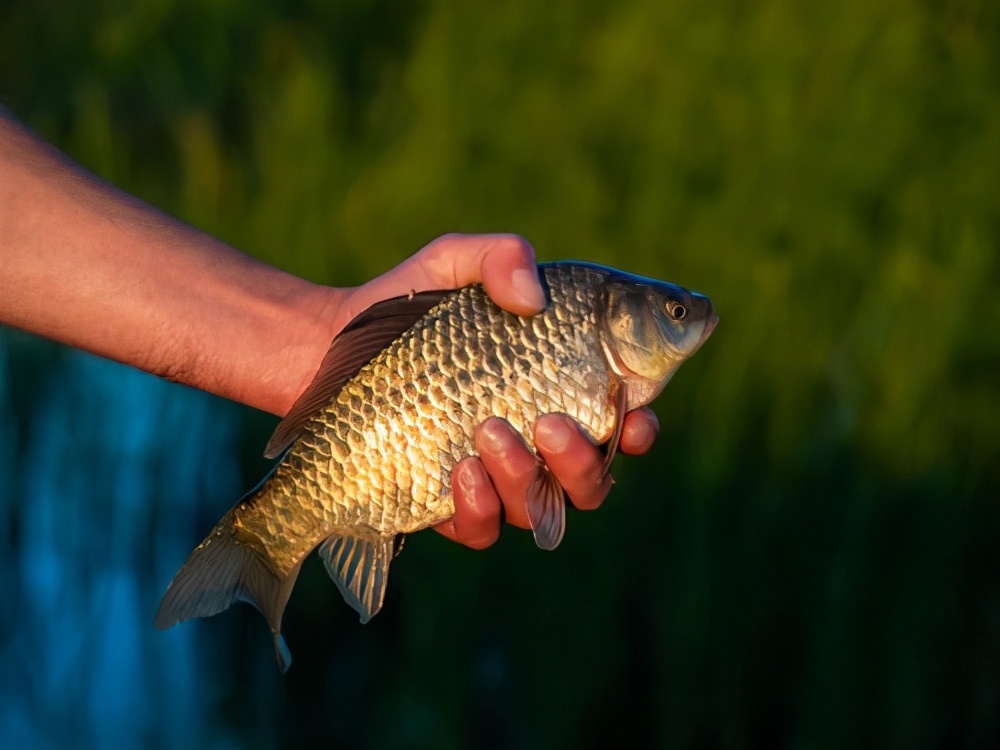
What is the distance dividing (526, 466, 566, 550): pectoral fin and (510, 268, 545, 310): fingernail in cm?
33

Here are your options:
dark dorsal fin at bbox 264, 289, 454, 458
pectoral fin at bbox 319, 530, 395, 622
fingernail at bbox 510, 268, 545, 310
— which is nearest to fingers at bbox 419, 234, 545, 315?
fingernail at bbox 510, 268, 545, 310

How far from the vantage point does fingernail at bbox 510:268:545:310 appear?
2.20m

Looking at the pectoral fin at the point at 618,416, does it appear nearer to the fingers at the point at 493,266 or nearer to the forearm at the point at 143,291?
the fingers at the point at 493,266

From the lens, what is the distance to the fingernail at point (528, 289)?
2.20 metres

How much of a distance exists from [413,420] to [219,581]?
0.45 m

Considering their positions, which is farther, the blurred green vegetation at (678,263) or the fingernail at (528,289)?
the blurred green vegetation at (678,263)

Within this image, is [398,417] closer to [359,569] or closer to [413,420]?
[413,420]

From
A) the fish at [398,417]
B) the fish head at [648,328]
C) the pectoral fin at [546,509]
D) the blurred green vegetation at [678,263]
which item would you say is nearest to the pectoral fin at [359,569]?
the fish at [398,417]

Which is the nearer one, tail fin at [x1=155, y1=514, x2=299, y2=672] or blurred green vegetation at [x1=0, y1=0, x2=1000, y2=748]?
tail fin at [x1=155, y1=514, x2=299, y2=672]

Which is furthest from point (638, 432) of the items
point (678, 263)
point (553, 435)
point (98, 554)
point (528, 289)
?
point (98, 554)

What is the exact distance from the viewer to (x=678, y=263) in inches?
155

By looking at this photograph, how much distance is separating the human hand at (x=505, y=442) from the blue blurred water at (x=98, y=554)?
4.96 ft

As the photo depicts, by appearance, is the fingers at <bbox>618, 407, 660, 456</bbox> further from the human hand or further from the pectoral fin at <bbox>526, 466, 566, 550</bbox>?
the pectoral fin at <bbox>526, 466, 566, 550</bbox>

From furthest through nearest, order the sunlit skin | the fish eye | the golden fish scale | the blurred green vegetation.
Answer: the blurred green vegetation < the fish eye < the sunlit skin < the golden fish scale
